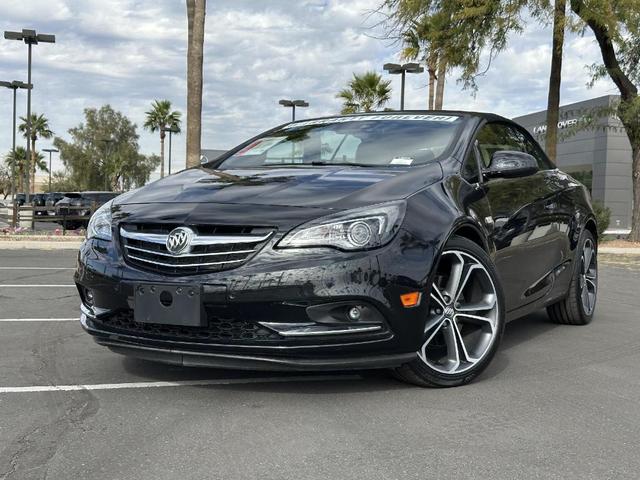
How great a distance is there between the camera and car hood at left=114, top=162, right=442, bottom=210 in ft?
10.8

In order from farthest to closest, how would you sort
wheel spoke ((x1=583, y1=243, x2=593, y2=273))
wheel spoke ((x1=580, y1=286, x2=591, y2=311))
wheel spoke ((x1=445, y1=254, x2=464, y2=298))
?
wheel spoke ((x1=583, y1=243, x2=593, y2=273)) < wheel spoke ((x1=580, y1=286, x2=591, y2=311)) < wheel spoke ((x1=445, y1=254, x2=464, y2=298))

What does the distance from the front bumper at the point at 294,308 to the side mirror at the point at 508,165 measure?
43.4 inches

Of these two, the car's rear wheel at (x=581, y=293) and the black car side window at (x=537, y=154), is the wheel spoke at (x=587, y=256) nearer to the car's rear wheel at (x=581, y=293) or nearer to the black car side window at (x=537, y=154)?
the car's rear wheel at (x=581, y=293)

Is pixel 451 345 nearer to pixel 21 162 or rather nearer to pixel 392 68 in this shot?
pixel 392 68

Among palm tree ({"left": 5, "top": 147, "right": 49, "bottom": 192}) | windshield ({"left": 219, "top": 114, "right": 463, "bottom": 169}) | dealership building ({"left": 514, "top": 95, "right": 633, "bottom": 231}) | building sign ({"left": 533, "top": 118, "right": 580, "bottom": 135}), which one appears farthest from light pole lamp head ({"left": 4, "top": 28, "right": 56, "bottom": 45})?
palm tree ({"left": 5, "top": 147, "right": 49, "bottom": 192})

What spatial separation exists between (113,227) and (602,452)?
8.16 ft

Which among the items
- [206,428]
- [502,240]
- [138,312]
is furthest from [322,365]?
[502,240]

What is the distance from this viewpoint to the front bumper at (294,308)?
3.04 m

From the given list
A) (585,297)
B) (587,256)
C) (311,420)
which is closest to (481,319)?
(311,420)

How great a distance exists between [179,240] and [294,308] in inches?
25.1

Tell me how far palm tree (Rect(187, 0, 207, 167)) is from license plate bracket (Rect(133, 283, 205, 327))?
465 inches

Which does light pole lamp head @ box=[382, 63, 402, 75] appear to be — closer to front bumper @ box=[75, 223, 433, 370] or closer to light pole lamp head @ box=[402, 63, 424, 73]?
light pole lamp head @ box=[402, 63, 424, 73]

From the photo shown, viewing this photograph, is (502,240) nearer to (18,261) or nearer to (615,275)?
(615,275)

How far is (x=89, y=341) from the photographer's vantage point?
4750 millimetres
